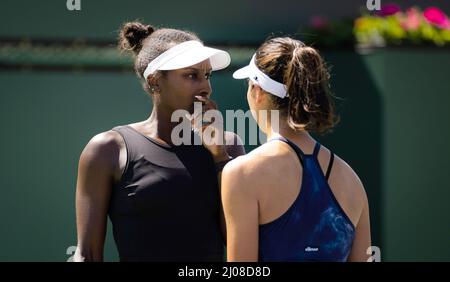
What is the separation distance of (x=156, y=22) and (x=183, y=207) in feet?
9.67

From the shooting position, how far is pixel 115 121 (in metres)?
4.98

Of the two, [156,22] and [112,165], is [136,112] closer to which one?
[156,22]

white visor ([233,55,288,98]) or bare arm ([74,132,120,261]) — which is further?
bare arm ([74,132,120,261])

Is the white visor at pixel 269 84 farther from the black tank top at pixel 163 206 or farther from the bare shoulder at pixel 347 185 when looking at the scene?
the black tank top at pixel 163 206

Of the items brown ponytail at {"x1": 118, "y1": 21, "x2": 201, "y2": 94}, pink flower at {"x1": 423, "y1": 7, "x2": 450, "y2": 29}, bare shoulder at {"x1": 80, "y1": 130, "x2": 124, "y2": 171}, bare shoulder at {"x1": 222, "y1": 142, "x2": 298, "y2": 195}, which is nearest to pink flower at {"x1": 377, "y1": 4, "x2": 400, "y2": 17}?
pink flower at {"x1": 423, "y1": 7, "x2": 450, "y2": 29}

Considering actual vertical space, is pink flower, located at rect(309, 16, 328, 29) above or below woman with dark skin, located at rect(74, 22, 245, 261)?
above

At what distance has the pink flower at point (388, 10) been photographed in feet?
17.1

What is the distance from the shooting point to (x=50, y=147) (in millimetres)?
4887

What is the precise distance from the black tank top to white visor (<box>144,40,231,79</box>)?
0.82ft

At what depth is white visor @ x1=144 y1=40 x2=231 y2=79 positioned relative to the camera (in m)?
2.52

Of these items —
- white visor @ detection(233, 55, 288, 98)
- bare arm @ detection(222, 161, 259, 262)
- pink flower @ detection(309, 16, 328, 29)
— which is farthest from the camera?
pink flower @ detection(309, 16, 328, 29)

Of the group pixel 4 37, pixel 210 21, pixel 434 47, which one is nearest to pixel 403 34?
pixel 434 47

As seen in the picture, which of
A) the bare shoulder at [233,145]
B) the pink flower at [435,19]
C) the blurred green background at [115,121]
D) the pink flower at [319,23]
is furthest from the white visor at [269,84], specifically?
the pink flower at [435,19]

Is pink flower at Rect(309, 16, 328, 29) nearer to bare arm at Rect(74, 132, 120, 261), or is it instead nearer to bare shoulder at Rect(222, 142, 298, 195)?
bare arm at Rect(74, 132, 120, 261)
